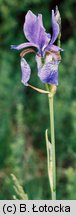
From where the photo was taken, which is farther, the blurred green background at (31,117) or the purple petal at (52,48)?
the blurred green background at (31,117)

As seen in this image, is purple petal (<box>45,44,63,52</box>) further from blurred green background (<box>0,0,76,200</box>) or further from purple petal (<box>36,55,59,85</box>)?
blurred green background (<box>0,0,76,200</box>)

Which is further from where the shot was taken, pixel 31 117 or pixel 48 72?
pixel 31 117

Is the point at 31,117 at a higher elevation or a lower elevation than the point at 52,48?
lower

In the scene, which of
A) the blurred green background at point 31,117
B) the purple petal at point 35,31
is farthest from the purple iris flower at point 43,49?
the blurred green background at point 31,117

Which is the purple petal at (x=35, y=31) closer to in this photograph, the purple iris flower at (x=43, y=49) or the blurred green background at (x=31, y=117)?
the purple iris flower at (x=43, y=49)

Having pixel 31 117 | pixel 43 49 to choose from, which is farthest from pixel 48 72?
pixel 31 117

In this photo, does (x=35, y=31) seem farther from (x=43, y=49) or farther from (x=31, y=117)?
(x=31, y=117)
